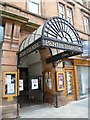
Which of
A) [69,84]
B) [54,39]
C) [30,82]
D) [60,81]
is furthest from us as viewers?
[30,82]

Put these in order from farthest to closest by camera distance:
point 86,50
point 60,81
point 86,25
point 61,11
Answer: point 86,25, point 86,50, point 61,11, point 60,81

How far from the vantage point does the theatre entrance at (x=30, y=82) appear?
11335 mm

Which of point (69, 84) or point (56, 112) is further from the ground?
point (69, 84)

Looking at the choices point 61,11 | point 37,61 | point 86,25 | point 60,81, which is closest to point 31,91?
point 37,61

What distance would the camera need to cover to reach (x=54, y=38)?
23.4 feet

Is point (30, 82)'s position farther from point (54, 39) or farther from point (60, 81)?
point (54, 39)

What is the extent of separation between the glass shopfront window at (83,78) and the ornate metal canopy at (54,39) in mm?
4139

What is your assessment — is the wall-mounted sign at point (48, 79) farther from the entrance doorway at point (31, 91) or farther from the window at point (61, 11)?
the window at point (61, 11)

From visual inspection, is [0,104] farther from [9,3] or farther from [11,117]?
[9,3]

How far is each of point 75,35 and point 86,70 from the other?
19.2ft

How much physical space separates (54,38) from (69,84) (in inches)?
220

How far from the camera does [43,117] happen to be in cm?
736

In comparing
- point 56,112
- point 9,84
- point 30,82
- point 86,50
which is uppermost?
point 86,50

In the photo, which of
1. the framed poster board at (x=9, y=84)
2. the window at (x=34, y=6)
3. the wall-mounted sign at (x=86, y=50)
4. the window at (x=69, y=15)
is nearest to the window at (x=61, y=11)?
the window at (x=69, y=15)
